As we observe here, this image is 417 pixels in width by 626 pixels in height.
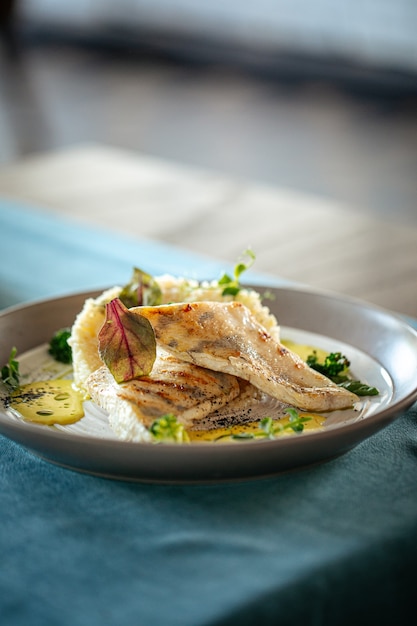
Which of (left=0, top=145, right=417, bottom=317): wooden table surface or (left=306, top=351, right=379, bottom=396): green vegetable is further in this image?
(left=0, top=145, right=417, bottom=317): wooden table surface

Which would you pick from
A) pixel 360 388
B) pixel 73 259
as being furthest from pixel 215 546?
pixel 73 259

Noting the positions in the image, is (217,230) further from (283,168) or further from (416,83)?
(416,83)

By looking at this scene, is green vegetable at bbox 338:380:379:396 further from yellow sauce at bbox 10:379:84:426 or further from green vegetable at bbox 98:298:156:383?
yellow sauce at bbox 10:379:84:426

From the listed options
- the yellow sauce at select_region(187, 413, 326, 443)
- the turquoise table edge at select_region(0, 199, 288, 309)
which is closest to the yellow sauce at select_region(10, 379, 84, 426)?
the yellow sauce at select_region(187, 413, 326, 443)

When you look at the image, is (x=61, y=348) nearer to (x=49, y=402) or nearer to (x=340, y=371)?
(x=49, y=402)

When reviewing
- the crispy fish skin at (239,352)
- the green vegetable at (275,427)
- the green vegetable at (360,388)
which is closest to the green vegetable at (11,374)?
the crispy fish skin at (239,352)

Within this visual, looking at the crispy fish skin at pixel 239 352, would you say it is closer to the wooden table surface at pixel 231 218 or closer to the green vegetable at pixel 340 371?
the green vegetable at pixel 340 371
